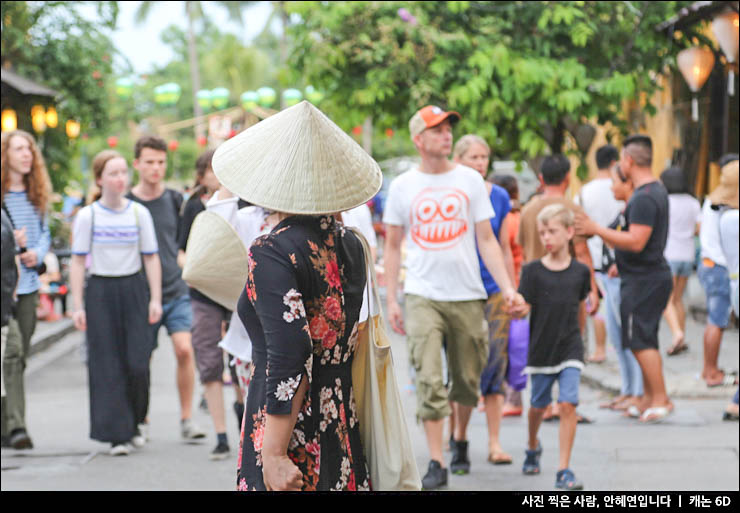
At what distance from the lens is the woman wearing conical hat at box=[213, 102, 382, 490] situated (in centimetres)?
352

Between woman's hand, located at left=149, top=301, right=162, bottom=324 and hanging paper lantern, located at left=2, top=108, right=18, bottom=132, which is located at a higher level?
hanging paper lantern, located at left=2, top=108, right=18, bottom=132

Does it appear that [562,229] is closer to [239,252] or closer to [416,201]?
[416,201]

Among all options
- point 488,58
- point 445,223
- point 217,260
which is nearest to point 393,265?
point 445,223

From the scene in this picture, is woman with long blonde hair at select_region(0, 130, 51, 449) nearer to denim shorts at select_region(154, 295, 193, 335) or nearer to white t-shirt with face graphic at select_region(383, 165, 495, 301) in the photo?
denim shorts at select_region(154, 295, 193, 335)

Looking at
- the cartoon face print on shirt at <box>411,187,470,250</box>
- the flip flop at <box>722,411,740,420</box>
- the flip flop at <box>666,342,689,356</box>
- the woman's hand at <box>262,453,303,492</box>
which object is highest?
the cartoon face print on shirt at <box>411,187,470,250</box>

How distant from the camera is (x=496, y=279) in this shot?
704 centimetres

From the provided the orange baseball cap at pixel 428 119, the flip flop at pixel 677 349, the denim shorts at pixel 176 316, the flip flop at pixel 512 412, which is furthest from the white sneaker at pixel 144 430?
the flip flop at pixel 677 349

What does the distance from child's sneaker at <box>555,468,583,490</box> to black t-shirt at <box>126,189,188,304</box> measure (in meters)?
3.28

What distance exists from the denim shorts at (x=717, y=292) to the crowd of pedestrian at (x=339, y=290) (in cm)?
2

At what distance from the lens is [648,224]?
832cm

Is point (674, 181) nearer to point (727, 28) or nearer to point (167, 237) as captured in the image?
point (727, 28)

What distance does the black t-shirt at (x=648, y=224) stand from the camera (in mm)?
8320

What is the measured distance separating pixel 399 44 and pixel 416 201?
7.09m

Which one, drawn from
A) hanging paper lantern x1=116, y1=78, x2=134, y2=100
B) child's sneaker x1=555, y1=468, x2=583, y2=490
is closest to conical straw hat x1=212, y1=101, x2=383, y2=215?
child's sneaker x1=555, y1=468, x2=583, y2=490
